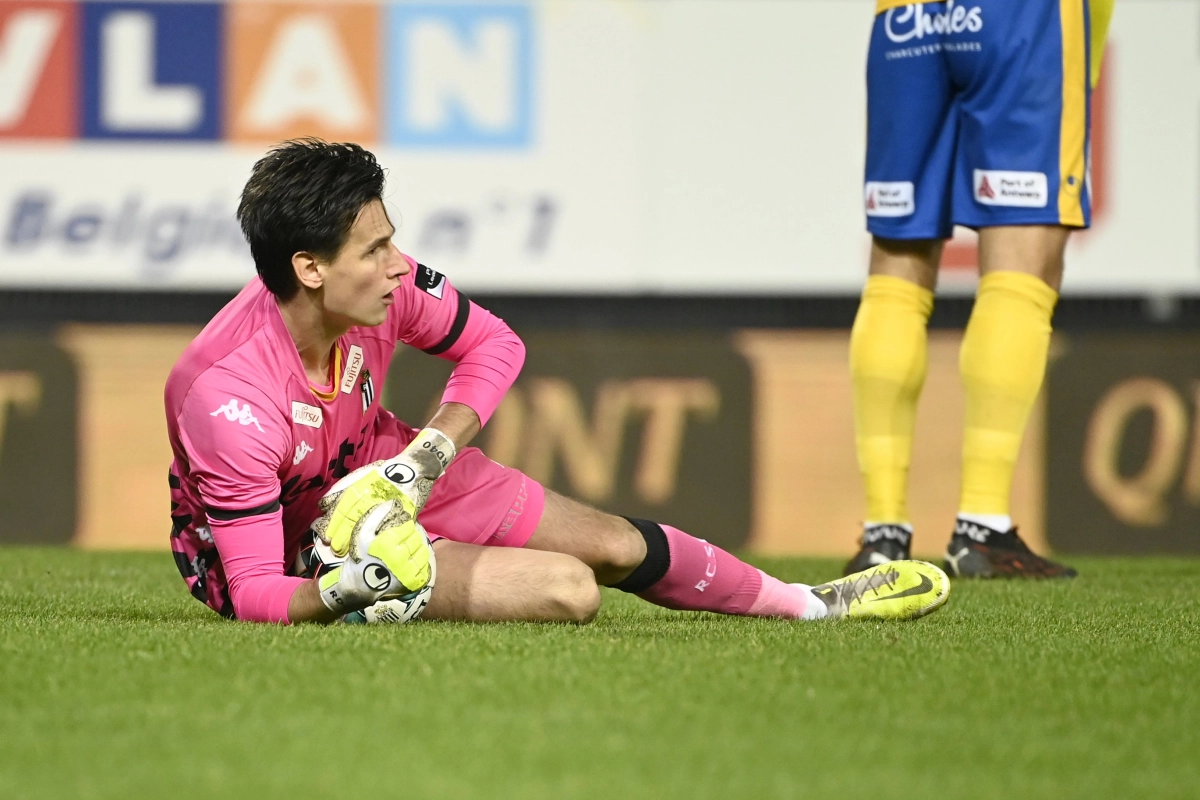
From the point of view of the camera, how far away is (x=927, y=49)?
4086mm

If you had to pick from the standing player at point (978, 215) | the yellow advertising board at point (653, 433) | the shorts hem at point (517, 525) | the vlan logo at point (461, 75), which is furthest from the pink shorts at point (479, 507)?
the vlan logo at point (461, 75)

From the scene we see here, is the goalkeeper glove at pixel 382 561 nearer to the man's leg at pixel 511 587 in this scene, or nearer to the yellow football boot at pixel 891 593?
the man's leg at pixel 511 587

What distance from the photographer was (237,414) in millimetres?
2727

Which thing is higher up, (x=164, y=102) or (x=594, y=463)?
(x=164, y=102)

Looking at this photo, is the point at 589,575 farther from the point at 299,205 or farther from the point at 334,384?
the point at 299,205

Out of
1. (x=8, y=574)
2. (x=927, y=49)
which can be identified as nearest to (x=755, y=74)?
(x=927, y=49)

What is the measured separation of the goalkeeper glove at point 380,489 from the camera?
263 cm

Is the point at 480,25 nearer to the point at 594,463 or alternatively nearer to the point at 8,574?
the point at 594,463

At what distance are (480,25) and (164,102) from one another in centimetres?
127

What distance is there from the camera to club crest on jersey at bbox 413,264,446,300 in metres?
3.12

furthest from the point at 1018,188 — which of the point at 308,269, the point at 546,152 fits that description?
the point at 546,152

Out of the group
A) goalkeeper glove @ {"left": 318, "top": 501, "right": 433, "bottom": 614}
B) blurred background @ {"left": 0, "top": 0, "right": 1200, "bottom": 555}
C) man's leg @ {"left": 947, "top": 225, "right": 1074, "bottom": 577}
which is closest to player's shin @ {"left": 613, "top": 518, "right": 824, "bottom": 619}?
goalkeeper glove @ {"left": 318, "top": 501, "right": 433, "bottom": 614}

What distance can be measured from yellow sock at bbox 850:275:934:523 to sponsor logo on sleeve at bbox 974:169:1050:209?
30cm

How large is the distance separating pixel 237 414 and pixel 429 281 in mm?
548
